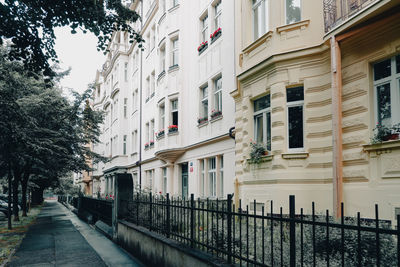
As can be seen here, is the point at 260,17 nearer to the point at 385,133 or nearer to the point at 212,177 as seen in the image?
the point at 385,133

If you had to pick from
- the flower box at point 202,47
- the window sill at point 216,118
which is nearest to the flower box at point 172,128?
the window sill at point 216,118

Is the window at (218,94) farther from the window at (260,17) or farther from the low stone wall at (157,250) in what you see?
the low stone wall at (157,250)

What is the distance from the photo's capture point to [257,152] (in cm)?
1114

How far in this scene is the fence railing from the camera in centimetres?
398

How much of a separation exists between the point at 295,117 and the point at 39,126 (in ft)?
43.5

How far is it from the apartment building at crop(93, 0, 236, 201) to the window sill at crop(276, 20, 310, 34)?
381 cm

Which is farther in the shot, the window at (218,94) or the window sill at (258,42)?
the window at (218,94)

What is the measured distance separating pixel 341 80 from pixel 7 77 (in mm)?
12448

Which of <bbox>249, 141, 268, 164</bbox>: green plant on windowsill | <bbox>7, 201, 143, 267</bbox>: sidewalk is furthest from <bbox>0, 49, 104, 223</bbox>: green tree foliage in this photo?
<bbox>249, 141, 268, 164</bbox>: green plant on windowsill

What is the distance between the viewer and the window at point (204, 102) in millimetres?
17594

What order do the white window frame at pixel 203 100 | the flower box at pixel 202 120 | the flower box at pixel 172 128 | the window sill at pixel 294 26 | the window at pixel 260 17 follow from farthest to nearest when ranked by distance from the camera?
the flower box at pixel 172 128 < the white window frame at pixel 203 100 < the flower box at pixel 202 120 < the window at pixel 260 17 < the window sill at pixel 294 26

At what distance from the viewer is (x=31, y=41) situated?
8164mm

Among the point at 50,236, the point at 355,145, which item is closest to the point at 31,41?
the point at 355,145

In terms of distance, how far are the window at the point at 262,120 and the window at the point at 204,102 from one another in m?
5.47
